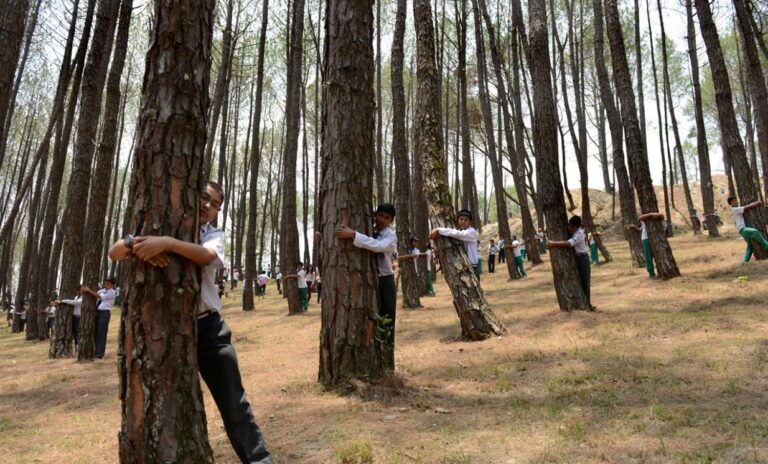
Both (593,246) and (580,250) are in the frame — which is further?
(593,246)

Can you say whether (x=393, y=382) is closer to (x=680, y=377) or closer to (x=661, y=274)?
(x=680, y=377)

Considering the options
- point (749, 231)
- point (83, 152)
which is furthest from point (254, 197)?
point (749, 231)

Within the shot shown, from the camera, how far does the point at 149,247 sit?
2439 millimetres

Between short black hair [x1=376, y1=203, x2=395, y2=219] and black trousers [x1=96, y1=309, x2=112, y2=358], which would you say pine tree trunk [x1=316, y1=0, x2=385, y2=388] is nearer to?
short black hair [x1=376, y1=203, x2=395, y2=219]

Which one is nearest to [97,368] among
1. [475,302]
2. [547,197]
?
[475,302]

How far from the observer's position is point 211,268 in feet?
9.24

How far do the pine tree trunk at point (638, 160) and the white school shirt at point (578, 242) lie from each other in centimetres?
259

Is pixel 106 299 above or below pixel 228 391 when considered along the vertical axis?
above

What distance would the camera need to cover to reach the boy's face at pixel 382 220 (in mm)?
5602

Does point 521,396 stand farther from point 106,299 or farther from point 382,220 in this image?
point 106,299

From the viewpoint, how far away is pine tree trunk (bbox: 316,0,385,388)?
4.83 meters

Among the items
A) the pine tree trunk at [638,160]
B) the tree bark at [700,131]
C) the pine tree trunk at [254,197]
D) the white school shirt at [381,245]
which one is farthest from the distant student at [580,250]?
the tree bark at [700,131]

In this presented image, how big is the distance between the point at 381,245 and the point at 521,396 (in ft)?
6.16

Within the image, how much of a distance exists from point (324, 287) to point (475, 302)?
280cm
